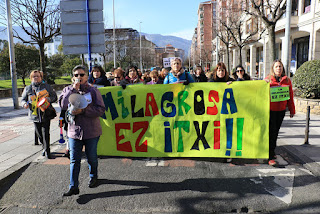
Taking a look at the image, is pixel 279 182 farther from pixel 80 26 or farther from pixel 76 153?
pixel 80 26

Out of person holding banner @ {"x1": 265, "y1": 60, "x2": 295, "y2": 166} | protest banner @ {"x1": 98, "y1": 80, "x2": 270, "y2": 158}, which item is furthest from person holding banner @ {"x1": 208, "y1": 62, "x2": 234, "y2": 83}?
person holding banner @ {"x1": 265, "y1": 60, "x2": 295, "y2": 166}

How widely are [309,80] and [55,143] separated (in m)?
8.61

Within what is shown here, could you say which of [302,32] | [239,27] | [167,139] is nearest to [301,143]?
[167,139]

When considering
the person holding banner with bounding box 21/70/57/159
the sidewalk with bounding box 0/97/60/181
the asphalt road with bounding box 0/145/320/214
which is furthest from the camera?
the person holding banner with bounding box 21/70/57/159

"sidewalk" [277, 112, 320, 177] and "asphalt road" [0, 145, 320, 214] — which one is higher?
"sidewalk" [277, 112, 320, 177]

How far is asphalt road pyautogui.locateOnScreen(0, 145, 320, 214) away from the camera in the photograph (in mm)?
3256

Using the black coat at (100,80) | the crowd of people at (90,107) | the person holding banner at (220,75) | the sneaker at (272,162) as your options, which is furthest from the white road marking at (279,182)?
the black coat at (100,80)

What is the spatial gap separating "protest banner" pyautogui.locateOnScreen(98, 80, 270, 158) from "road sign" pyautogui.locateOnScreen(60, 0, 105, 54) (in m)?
2.78

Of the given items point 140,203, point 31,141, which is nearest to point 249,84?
point 140,203

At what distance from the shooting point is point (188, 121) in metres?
4.68

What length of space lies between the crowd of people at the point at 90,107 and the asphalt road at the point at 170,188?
0.32 m

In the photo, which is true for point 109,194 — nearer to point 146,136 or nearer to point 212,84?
point 146,136

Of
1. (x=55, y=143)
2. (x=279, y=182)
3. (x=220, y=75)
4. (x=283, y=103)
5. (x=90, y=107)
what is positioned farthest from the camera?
(x=55, y=143)

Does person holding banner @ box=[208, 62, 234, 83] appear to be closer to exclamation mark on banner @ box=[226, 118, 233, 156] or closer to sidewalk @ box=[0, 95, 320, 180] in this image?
exclamation mark on banner @ box=[226, 118, 233, 156]
